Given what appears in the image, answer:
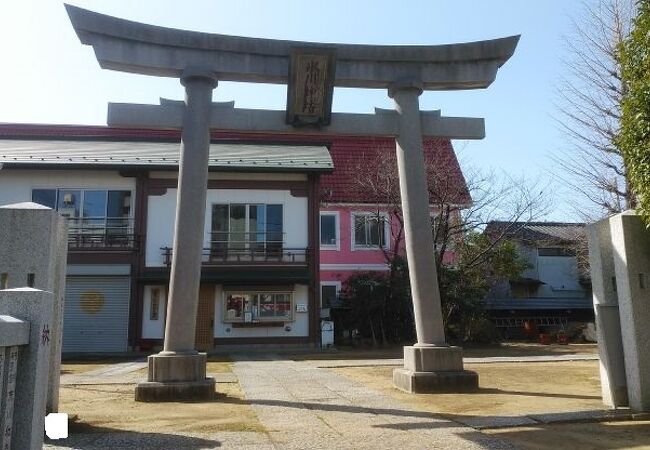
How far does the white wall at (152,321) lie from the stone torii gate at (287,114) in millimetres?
12644

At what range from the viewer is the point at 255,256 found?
2202 cm

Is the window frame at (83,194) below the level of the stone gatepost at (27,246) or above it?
above

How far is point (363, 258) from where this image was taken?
1029 inches

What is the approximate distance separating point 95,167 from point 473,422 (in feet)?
61.0

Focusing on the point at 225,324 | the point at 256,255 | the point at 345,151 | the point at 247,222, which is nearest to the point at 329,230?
the point at 345,151

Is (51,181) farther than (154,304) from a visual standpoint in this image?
Yes

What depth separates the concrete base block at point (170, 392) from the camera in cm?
855

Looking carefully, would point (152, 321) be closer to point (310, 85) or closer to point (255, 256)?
point (255, 256)

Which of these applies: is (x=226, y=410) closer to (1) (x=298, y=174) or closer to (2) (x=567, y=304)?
(1) (x=298, y=174)

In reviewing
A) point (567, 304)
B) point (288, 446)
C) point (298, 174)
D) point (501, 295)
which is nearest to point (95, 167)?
point (298, 174)

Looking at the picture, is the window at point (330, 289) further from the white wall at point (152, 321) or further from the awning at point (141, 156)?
the white wall at point (152, 321)

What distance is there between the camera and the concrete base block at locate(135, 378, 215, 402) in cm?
855

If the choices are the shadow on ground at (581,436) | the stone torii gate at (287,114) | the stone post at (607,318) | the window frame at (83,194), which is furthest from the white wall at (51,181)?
the shadow on ground at (581,436)

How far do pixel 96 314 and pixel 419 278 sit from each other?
15232 millimetres
